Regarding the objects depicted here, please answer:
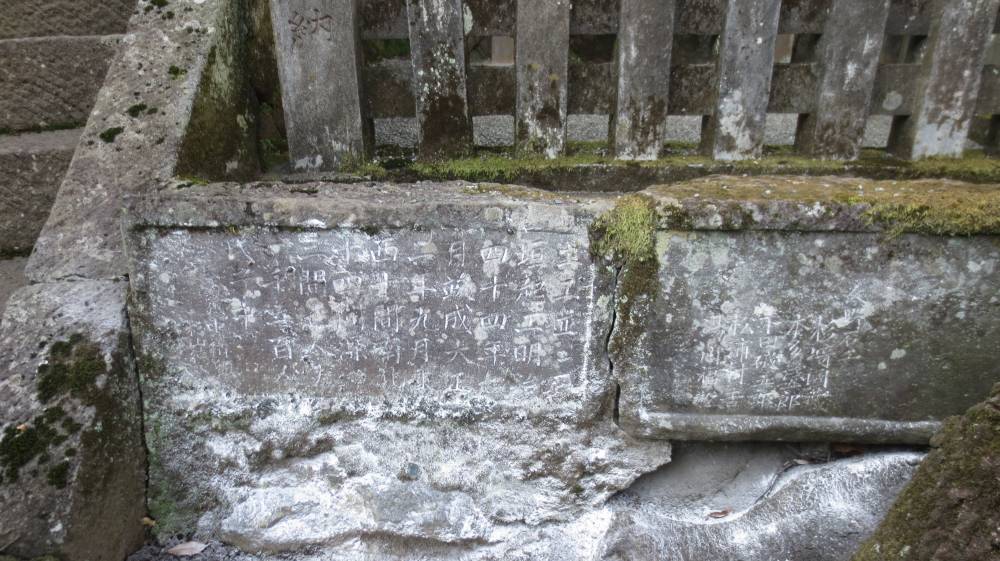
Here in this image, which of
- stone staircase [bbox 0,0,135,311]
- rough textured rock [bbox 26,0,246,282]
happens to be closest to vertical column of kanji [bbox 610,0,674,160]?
rough textured rock [bbox 26,0,246,282]

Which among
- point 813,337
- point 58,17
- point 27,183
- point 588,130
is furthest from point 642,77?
point 58,17

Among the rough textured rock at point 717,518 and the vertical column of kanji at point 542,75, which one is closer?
the rough textured rock at point 717,518

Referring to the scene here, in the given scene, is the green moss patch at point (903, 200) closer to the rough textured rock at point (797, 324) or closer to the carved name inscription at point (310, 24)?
the rough textured rock at point (797, 324)

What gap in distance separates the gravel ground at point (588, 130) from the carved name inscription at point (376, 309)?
1.08m

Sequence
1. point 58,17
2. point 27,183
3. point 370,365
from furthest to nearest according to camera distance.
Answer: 1. point 58,17
2. point 27,183
3. point 370,365

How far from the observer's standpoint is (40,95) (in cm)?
336

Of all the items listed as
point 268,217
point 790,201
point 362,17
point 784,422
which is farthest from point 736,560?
point 362,17

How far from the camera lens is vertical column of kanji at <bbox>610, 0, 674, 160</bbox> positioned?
2795 millimetres

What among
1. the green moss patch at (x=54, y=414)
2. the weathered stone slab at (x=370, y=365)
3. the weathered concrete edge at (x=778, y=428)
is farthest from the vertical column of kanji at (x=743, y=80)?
the green moss patch at (x=54, y=414)

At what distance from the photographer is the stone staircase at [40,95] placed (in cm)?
308

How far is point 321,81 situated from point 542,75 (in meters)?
1.00

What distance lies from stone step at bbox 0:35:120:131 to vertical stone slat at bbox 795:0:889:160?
141 inches

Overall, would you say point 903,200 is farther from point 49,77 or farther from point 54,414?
point 49,77

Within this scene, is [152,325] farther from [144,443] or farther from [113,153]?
[113,153]
